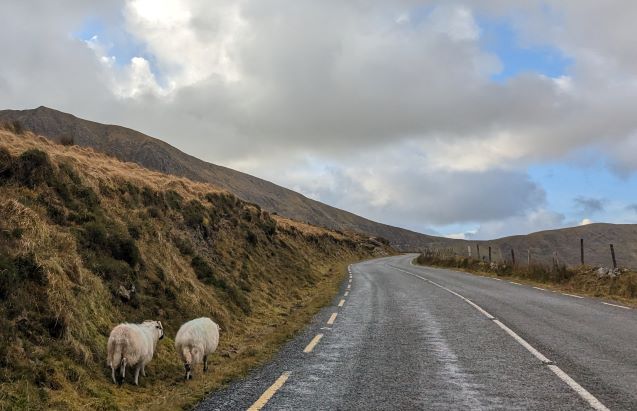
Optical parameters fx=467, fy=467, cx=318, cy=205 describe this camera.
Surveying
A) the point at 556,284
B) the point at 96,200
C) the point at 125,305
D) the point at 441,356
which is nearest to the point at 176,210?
the point at 96,200

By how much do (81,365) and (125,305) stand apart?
3036mm

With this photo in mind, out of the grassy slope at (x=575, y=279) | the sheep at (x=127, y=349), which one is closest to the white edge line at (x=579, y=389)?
the sheep at (x=127, y=349)

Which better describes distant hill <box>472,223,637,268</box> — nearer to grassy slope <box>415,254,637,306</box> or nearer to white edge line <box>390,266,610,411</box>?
grassy slope <box>415,254,637,306</box>

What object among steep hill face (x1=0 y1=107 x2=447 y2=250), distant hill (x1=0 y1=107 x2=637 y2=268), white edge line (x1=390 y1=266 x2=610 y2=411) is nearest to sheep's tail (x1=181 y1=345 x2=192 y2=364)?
white edge line (x1=390 y1=266 x2=610 y2=411)

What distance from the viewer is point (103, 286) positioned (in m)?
10.3

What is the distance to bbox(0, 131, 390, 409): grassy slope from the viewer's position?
23.6 ft

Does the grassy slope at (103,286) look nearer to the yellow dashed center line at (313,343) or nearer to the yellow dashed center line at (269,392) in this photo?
the yellow dashed center line at (313,343)

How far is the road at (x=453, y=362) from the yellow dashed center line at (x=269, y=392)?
0.05ft

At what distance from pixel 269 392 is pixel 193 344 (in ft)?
7.98

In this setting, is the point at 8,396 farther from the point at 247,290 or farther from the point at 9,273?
the point at 247,290

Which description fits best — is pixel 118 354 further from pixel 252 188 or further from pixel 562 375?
pixel 252 188

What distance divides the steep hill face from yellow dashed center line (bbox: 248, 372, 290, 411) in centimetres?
14020

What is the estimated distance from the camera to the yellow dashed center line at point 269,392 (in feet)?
21.1

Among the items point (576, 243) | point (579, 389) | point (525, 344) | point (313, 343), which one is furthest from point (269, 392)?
point (576, 243)
